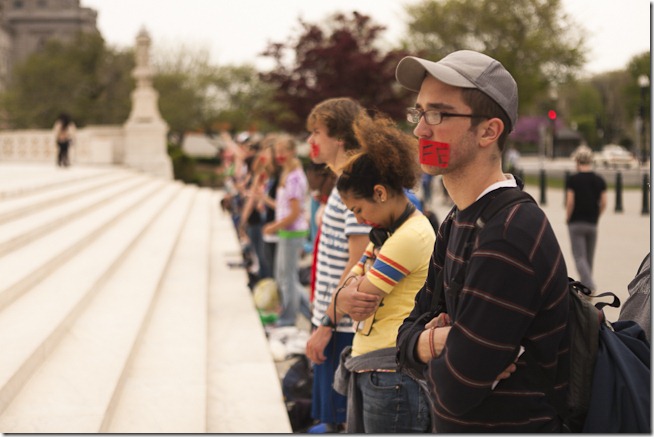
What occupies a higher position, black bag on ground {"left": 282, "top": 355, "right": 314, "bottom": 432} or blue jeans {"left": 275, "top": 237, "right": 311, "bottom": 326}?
blue jeans {"left": 275, "top": 237, "right": 311, "bottom": 326}

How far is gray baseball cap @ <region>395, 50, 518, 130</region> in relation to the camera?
1960 millimetres

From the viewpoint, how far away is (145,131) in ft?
87.3

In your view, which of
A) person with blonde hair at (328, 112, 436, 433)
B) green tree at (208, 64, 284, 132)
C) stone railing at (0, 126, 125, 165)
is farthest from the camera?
green tree at (208, 64, 284, 132)

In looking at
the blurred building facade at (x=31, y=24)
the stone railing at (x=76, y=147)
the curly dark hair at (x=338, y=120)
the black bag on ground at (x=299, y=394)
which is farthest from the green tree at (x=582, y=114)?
the curly dark hair at (x=338, y=120)

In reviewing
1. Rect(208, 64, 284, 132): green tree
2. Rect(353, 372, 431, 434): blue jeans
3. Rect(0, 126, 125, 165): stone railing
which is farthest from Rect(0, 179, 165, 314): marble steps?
Rect(208, 64, 284, 132): green tree

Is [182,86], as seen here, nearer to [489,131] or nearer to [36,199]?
[36,199]

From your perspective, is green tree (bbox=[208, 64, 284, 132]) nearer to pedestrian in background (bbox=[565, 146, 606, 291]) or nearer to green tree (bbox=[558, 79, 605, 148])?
green tree (bbox=[558, 79, 605, 148])

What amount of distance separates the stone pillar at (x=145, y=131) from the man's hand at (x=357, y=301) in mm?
23102

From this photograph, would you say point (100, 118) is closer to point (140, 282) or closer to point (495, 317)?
A: point (140, 282)

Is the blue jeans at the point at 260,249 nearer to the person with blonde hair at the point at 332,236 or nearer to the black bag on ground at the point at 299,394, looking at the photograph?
the black bag on ground at the point at 299,394

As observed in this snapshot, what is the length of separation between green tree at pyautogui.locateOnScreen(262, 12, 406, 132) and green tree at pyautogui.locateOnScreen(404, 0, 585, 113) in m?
7.24

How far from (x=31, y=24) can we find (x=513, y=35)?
49.8 metres

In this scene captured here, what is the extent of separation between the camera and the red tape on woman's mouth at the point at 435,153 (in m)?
2.01

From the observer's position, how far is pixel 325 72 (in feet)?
60.5
